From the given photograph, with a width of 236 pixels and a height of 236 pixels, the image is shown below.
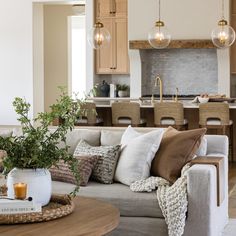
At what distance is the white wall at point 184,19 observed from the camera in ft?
33.4

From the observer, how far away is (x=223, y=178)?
15.6 feet

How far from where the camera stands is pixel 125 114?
8.60 meters

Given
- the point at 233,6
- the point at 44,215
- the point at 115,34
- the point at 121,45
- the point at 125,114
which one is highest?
the point at 233,6

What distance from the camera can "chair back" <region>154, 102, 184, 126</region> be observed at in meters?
8.42

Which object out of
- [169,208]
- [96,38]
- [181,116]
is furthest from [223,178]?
[96,38]

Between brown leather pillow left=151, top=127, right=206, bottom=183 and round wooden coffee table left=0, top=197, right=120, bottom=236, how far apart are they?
3.52ft

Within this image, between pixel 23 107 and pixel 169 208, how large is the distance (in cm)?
124

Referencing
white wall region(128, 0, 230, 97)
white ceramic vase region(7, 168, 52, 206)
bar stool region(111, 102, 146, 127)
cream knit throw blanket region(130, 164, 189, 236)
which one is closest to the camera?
white ceramic vase region(7, 168, 52, 206)

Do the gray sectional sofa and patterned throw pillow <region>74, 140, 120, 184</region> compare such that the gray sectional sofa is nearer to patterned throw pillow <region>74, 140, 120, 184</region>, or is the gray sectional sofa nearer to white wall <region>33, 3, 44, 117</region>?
patterned throw pillow <region>74, 140, 120, 184</region>

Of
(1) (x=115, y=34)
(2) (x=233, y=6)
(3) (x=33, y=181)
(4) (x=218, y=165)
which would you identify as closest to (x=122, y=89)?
(1) (x=115, y=34)

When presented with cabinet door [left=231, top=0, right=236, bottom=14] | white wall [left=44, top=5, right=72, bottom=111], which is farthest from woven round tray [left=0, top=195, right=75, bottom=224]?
white wall [left=44, top=5, right=72, bottom=111]

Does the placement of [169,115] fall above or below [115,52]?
below

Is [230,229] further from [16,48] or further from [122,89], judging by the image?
[16,48]

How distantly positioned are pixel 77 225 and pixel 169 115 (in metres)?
5.40
